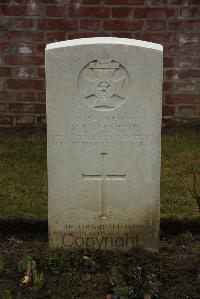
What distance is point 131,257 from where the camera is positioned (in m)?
3.92

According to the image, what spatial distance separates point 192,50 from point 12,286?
12.6ft

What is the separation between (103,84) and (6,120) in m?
3.22

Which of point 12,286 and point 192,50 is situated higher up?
point 192,50

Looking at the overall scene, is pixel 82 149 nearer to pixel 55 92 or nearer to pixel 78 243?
pixel 55 92

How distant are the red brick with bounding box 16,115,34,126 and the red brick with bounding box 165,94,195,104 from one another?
1521 mm

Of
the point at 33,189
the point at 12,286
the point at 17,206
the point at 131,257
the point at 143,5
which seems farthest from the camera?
the point at 143,5

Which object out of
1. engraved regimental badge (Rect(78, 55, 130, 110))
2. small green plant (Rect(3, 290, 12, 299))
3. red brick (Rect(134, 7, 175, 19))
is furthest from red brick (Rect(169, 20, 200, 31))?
small green plant (Rect(3, 290, 12, 299))

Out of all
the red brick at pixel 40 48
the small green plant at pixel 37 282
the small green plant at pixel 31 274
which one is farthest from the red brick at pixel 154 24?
the small green plant at pixel 37 282

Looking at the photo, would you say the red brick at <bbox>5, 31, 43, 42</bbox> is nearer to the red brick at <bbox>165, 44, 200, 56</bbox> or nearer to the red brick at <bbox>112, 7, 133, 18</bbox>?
the red brick at <bbox>112, 7, 133, 18</bbox>

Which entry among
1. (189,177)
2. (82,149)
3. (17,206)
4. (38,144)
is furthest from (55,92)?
(38,144)

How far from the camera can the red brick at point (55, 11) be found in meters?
6.44

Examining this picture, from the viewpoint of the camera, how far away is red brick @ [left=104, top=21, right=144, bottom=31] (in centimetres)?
647

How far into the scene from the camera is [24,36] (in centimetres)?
655

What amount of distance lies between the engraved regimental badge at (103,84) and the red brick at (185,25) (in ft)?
9.76
